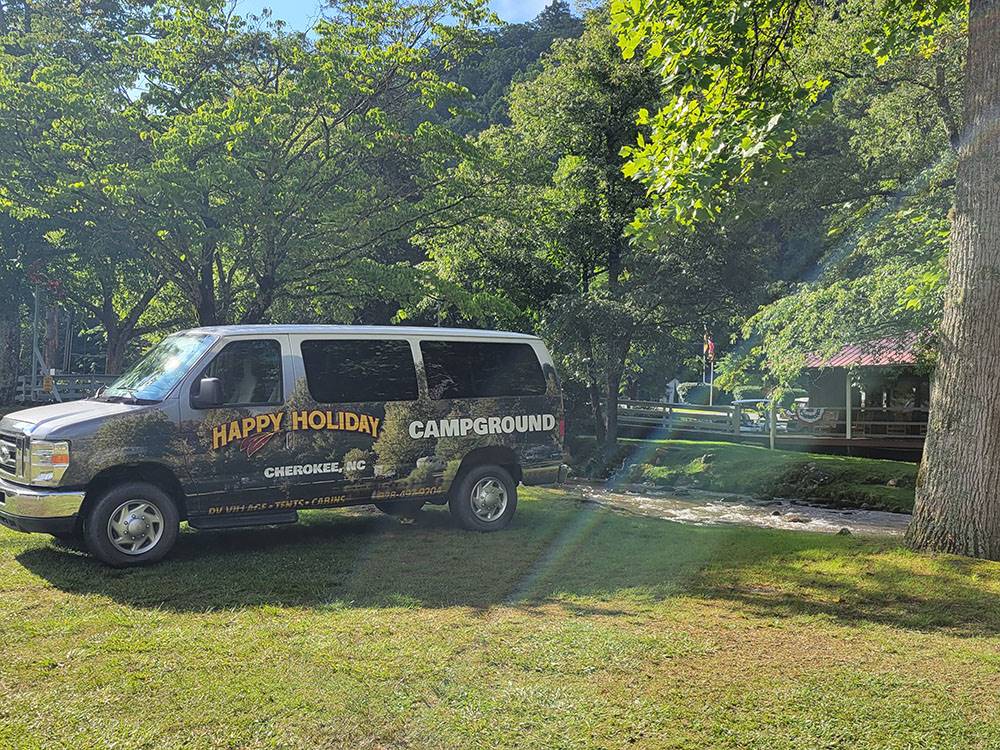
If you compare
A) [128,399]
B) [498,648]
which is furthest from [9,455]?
[498,648]

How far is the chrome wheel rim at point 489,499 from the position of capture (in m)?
9.60

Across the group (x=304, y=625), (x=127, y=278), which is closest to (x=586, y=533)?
(x=304, y=625)

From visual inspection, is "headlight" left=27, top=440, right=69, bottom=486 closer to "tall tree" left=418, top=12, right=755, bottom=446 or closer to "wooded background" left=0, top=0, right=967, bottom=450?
"wooded background" left=0, top=0, right=967, bottom=450

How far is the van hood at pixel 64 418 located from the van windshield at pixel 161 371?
0.20 metres

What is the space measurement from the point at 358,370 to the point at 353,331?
1.44ft

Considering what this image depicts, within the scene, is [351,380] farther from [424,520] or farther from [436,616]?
[436,616]

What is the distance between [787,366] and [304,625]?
13278mm

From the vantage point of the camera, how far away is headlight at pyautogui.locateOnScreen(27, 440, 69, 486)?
7008mm

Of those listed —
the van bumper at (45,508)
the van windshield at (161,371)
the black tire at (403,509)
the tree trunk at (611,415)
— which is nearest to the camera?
the van bumper at (45,508)

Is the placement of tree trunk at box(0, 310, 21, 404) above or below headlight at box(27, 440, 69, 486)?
above

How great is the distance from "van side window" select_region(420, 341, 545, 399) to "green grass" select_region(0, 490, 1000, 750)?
1954 millimetres

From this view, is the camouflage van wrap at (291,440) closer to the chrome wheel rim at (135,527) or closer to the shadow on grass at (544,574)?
the chrome wheel rim at (135,527)

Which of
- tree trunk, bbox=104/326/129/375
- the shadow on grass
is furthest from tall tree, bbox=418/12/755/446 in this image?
tree trunk, bbox=104/326/129/375

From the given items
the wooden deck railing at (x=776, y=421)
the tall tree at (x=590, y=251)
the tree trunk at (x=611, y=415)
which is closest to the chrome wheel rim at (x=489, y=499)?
the tall tree at (x=590, y=251)
